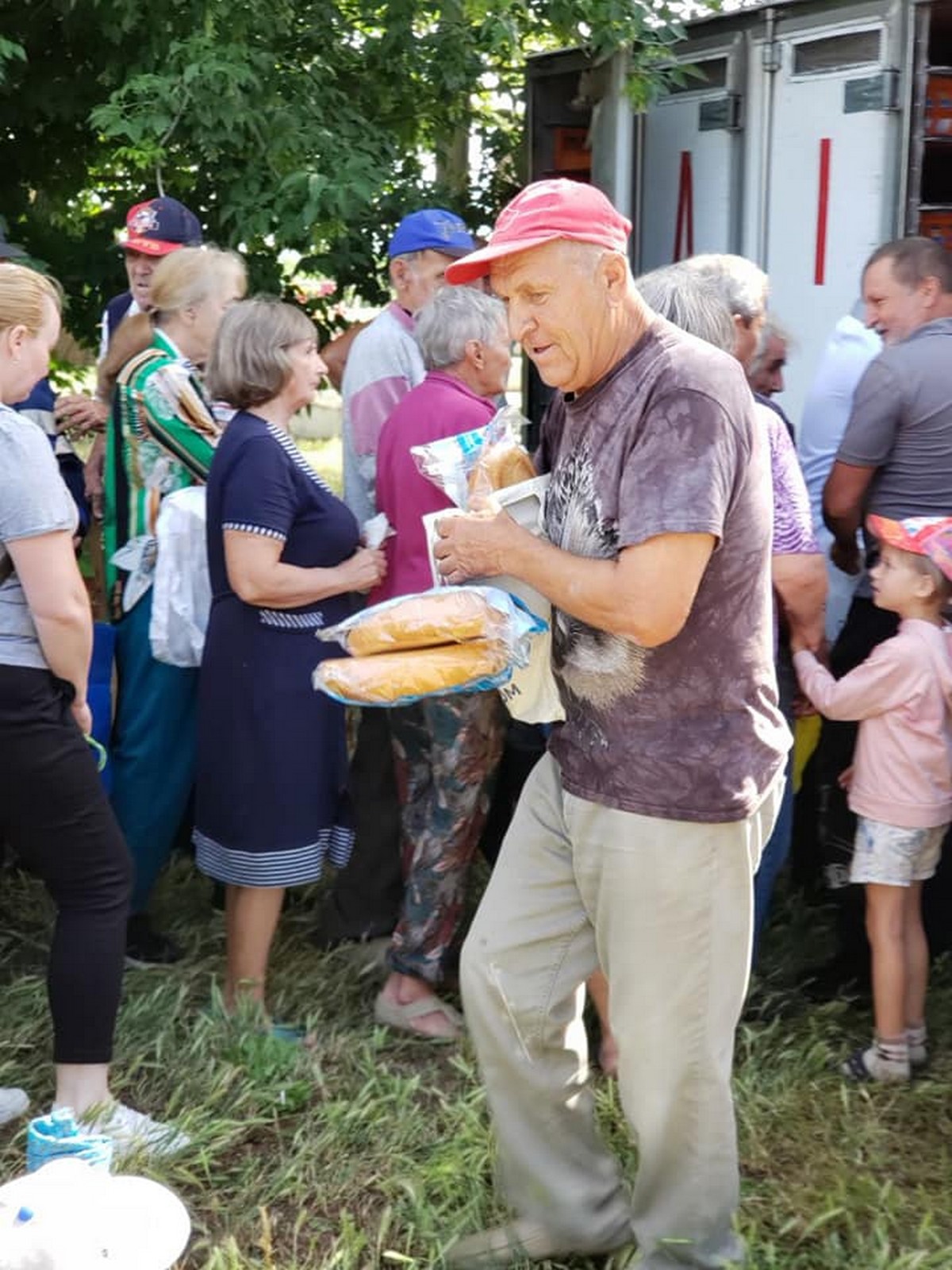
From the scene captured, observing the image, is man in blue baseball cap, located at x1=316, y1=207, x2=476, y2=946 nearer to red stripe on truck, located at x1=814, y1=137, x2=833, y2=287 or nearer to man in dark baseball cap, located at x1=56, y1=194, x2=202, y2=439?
man in dark baseball cap, located at x1=56, y1=194, x2=202, y2=439

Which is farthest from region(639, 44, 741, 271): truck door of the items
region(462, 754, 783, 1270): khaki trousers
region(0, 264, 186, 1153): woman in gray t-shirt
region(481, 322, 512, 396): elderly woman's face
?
region(462, 754, 783, 1270): khaki trousers

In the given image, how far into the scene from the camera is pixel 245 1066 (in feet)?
12.1

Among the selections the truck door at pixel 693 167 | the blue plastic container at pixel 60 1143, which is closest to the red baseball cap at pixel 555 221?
the blue plastic container at pixel 60 1143

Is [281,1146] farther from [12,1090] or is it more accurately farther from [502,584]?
[502,584]

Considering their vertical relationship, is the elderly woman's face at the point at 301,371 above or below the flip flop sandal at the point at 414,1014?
above

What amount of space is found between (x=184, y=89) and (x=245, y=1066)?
3014mm

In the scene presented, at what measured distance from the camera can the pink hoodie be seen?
145 inches

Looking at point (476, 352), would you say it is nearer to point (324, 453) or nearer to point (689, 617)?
point (689, 617)

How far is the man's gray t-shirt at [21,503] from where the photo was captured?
3062 millimetres

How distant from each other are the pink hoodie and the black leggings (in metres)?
1.58

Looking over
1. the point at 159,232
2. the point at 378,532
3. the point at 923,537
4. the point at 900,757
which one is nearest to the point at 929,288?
the point at 923,537

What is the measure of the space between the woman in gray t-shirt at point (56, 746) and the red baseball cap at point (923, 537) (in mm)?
1722

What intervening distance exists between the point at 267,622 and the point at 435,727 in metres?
0.47

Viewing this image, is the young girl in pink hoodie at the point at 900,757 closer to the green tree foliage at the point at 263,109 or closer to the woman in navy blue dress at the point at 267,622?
the woman in navy blue dress at the point at 267,622
